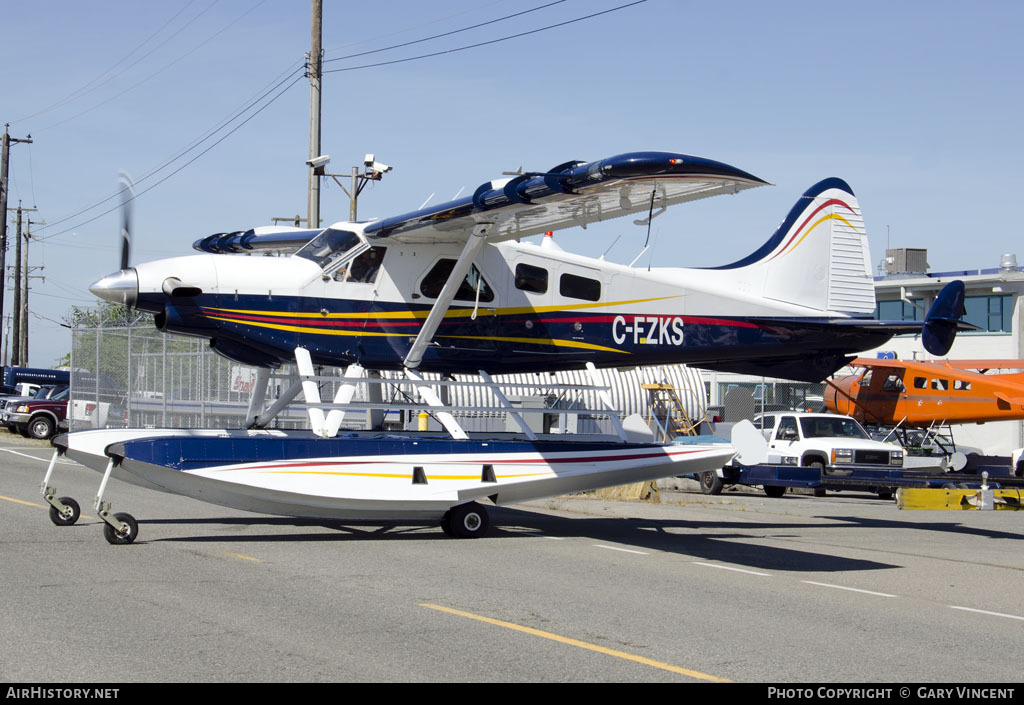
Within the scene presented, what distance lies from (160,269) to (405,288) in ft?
10.1

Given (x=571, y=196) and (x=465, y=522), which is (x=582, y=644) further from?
(x=465, y=522)

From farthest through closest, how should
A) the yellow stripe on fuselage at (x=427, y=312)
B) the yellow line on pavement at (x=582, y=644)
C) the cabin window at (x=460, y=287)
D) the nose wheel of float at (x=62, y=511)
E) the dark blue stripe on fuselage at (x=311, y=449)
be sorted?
the cabin window at (x=460, y=287), the yellow stripe on fuselage at (x=427, y=312), the nose wheel of float at (x=62, y=511), the dark blue stripe on fuselage at (x=311, y=449), the yellow line on pavement at (x=582, y=644)

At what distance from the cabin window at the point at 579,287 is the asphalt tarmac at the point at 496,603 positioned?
3256 millimetres

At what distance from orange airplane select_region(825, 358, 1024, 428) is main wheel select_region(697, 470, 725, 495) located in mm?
5400

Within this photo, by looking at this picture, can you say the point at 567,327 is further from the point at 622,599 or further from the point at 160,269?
the point at 622,599

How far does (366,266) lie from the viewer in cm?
1365

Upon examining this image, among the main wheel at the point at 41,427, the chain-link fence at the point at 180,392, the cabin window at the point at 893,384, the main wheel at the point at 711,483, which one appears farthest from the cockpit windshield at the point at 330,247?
the main wheel at the point at 41,427

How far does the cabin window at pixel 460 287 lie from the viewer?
546 inches

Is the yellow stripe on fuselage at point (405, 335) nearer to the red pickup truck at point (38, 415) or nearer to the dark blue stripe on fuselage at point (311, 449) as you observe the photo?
the dark blue stripe on fuselage at point (311, 449)

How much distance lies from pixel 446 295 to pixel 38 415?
26757 mm

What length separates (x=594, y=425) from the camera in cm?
3061

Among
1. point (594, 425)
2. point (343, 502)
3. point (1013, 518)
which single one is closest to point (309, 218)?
point (594, 425)

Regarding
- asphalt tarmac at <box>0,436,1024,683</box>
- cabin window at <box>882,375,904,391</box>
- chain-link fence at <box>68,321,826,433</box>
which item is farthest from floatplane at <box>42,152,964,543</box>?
cabin window at <box>882,375,904,391</box>

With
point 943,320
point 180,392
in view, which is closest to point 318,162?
point 180,392
